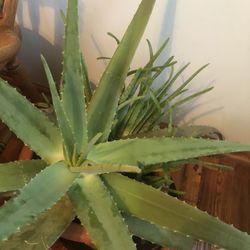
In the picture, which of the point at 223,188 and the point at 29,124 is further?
the point at 223,188

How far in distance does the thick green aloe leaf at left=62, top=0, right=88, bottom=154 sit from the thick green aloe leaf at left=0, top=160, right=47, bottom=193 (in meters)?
0.07

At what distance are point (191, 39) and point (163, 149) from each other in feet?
1.37

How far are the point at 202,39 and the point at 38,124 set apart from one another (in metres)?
→ 0.47

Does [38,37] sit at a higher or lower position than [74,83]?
higher

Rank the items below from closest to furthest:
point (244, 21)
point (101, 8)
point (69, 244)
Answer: point (69, 244)
point (244, 21)
point (101, 8)

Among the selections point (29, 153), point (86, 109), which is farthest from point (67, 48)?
point (29, 153)

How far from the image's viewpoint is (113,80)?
750mm

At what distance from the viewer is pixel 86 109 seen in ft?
2.47

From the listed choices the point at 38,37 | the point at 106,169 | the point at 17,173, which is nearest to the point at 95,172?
the point at 106,169

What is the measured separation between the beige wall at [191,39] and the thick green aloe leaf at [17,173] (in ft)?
1.51

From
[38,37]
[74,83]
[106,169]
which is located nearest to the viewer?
[106,169]

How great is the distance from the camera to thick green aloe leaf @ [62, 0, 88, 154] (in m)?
0.72

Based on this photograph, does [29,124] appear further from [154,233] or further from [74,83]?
[154,233]

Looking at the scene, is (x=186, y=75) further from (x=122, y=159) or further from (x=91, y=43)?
(x=122, y=159)
